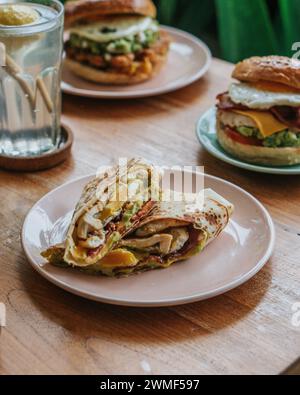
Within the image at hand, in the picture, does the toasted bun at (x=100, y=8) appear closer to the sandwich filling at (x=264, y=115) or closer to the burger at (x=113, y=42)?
the burger at (x=113, y=42)

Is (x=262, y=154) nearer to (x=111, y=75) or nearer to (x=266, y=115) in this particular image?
(x=266, y=115)

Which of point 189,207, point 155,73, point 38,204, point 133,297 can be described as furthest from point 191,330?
point 155,73

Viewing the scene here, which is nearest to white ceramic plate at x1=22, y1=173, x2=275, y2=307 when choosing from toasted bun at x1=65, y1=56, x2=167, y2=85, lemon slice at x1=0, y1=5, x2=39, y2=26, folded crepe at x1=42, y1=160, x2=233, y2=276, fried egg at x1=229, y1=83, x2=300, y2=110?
folded crepe at x1=42, y1=160, x2=233, y2=276

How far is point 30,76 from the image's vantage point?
1.66 metres

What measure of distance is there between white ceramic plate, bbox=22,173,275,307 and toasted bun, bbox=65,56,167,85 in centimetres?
74

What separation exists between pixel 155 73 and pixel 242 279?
1172 millimetres

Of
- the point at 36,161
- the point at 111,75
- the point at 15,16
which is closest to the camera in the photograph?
the point at 15,16

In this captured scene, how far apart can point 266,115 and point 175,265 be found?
560 mm

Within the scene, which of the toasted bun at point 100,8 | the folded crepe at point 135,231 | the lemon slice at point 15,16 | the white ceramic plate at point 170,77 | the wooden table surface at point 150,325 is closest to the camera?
the wooden table surface at point 150,325

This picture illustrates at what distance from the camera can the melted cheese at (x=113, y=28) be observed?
218cm

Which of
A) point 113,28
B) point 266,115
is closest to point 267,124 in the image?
point 266,115

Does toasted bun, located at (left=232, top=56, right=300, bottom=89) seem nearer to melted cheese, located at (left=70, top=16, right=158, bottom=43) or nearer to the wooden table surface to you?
the wooden table surface

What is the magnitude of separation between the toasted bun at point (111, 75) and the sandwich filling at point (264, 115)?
0.54 meters

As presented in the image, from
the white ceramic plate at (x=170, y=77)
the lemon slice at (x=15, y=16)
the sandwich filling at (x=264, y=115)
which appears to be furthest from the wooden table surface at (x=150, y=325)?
the white ceramic plate at (x=170, y=77)
